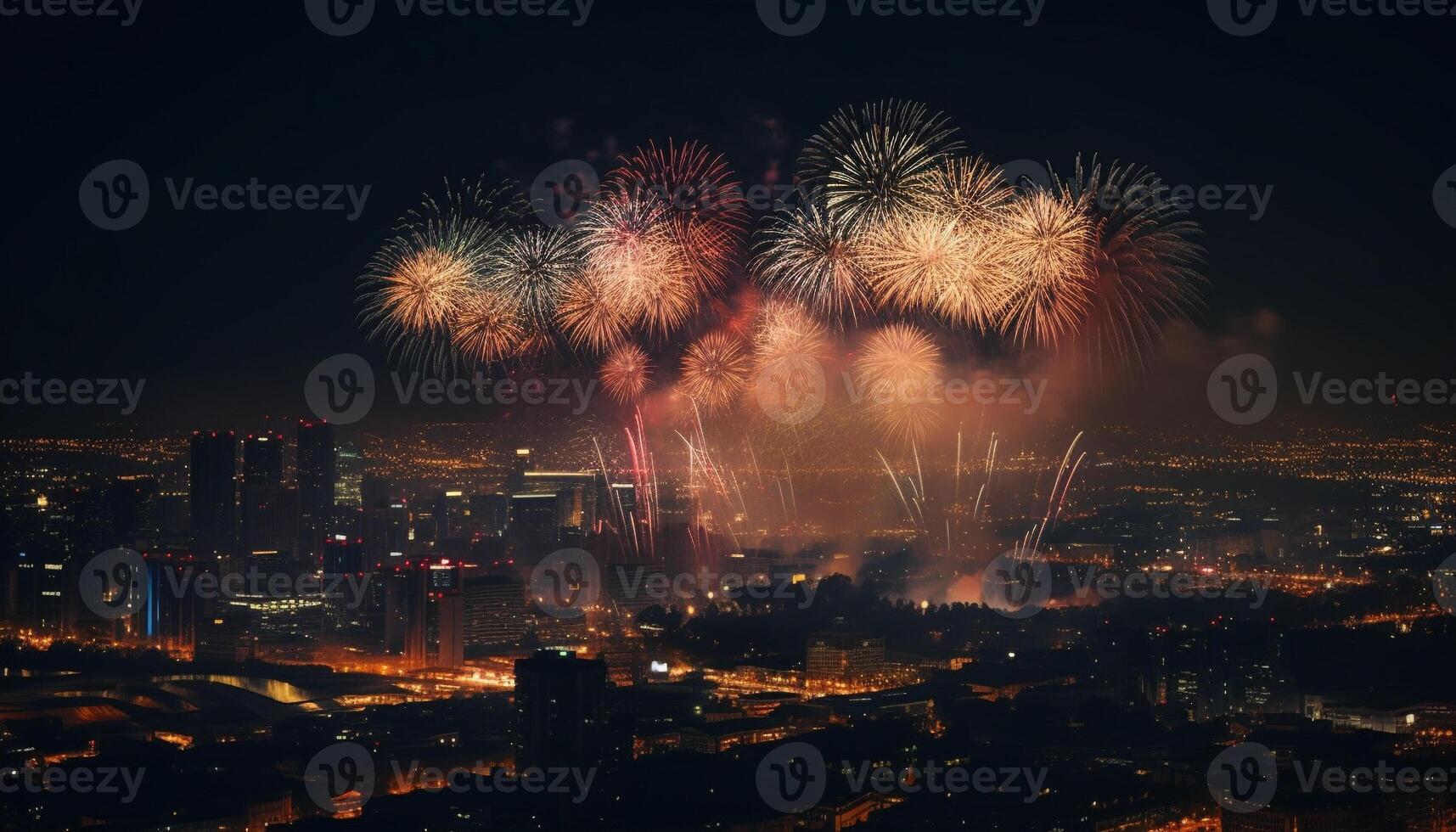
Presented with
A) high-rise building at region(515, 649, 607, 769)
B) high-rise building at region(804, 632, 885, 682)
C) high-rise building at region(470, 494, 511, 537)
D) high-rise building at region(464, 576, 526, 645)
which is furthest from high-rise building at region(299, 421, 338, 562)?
high-rise building at region(515, 649, 607, 769)

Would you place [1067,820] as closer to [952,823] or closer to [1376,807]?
[952,823]

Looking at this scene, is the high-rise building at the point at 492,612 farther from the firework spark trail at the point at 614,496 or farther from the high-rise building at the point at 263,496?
the high-rise building at the point at 263,496

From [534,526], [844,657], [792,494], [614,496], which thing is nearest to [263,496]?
A: [534,526]

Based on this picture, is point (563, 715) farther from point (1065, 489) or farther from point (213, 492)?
point (213, 492)

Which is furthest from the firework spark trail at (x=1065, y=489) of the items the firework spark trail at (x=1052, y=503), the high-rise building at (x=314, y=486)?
the high-rise building at (x=314, y=486)

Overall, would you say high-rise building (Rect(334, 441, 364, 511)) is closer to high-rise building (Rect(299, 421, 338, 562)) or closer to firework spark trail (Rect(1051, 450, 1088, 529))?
high-rise building (Rect(299, 421, 338, 562))

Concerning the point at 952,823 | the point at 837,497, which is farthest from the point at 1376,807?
the point at 837,497
